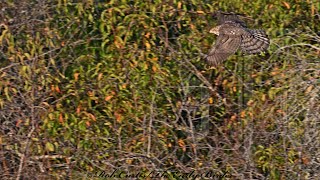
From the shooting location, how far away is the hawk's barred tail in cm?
669

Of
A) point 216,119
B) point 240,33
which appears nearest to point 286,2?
point 240,33

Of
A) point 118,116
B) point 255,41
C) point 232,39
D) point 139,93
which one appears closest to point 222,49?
point 232,39

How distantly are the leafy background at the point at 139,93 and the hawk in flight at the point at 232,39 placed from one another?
104 millimetres

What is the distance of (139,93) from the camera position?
21.8ft

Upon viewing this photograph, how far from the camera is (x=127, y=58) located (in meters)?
6.66

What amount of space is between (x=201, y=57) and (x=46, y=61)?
1.13m

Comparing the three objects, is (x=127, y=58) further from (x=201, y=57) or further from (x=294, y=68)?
(x=294, y=68)

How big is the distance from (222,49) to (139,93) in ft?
2.20

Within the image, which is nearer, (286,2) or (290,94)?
(290,94)

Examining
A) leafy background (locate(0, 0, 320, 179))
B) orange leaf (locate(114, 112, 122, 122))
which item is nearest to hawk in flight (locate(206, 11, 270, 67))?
leafy background (locate(0, 0, 320, 179))

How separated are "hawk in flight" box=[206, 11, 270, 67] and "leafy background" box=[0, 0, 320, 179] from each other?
4.1 inches

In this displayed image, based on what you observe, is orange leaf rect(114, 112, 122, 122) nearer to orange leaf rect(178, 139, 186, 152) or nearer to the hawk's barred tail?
orange leaf rect(178, 139, 186, 152)

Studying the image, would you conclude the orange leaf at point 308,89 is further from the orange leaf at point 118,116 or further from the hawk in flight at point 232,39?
the orange leaf at point 118,116

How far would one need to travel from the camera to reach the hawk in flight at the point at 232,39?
659cm
